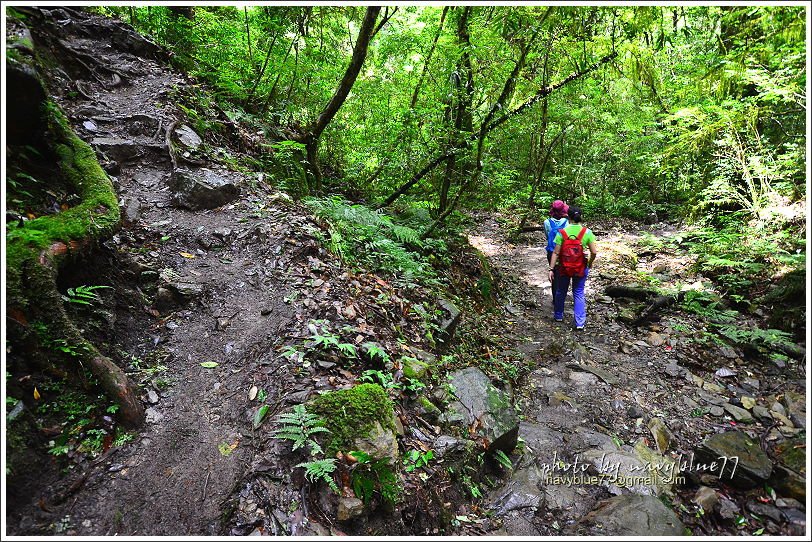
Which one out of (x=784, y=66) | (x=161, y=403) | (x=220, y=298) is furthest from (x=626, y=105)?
(x=161, y=403)

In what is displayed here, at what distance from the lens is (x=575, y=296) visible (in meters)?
8.27

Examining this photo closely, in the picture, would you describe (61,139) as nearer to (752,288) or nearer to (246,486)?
(246,486)

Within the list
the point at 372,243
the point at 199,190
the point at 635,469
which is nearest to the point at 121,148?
the point at 199,190

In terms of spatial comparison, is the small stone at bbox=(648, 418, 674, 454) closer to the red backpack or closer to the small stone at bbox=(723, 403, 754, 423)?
the small stone at bbox=(723, 403, 754, 423)

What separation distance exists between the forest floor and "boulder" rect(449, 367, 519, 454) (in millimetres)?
424

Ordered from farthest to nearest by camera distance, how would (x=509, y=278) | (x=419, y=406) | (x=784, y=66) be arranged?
(x=509, y=278) → (x=784, y=66) → (x=419, y=406)

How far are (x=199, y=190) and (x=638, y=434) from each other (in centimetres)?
803

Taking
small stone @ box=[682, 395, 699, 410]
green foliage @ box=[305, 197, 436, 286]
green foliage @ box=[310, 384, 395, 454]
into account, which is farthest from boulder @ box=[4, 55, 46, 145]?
small stone @ box=[682, 395, 699, 410]

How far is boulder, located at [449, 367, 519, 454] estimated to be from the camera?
470 centimetres

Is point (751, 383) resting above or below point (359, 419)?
below

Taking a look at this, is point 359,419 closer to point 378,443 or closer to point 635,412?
point 378,443

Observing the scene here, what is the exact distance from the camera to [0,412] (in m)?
2.61

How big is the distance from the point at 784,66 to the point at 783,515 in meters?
8.05

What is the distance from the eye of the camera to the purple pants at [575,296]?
8164 millimetres
